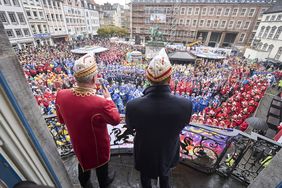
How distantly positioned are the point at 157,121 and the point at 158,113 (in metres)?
0.10

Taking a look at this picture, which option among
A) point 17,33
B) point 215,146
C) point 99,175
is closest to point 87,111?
point 99,175

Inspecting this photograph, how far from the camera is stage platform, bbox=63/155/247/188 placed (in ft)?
9.66

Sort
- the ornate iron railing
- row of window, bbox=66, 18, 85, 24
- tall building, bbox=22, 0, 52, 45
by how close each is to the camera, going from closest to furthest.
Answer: the ornate iron railing
tall building, bbox=22, 0, 52, 45
row of window, bbox=66, 18, 85, 24

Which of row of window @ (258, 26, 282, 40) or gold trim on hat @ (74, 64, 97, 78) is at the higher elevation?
gold trim on hat @ (74, 64, 97, 78)

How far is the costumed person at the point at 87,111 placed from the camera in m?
1.76

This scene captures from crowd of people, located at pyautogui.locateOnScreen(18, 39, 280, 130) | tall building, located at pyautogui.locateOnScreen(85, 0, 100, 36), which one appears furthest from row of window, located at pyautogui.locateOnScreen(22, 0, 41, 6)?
tall building, located at pyautogui.locateOnScreen(85, 0, 100, 36)

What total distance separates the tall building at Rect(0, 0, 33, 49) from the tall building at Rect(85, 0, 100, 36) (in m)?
25.1

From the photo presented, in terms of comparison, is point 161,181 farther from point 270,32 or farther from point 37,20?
point 270,32

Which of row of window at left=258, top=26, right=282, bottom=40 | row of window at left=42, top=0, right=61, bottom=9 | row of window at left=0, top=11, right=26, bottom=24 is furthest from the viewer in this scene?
row of window at left=42, top=0, right=61, bottom=9

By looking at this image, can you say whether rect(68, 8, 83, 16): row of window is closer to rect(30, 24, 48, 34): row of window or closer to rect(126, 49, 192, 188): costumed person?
rect(30, 24, 48, 34): row of window

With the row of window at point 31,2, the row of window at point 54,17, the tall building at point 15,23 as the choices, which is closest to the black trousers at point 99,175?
the tall building at point 15,23

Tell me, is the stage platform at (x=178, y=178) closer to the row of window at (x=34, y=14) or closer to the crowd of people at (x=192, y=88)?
the crowd of people at (x=192, y=88)

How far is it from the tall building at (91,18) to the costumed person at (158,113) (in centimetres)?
5731

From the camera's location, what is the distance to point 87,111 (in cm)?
178
